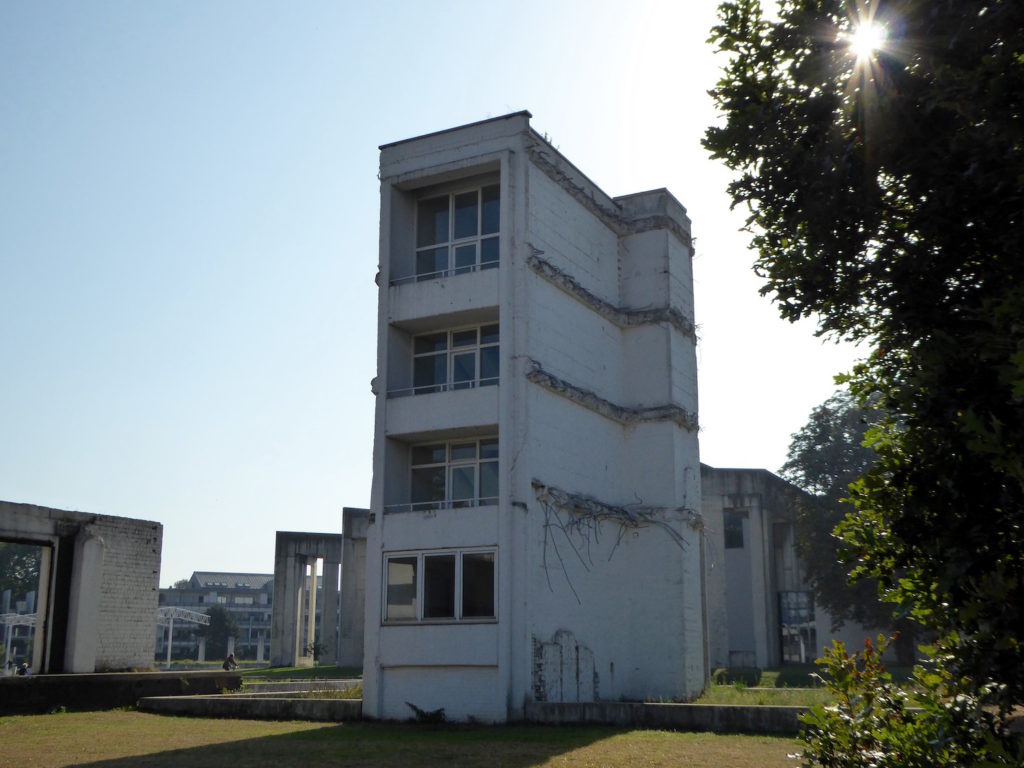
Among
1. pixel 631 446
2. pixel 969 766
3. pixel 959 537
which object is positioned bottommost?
pixel 969 766

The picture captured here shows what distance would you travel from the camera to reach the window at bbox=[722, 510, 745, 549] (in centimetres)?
5177

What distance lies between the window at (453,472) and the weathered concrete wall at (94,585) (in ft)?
35.5

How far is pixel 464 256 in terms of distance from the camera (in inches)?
982

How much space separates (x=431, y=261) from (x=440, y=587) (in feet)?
26.0

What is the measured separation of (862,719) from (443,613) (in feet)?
52.5

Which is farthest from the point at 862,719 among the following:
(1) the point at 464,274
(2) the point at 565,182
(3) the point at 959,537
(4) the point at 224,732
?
(2) the point at 565,182

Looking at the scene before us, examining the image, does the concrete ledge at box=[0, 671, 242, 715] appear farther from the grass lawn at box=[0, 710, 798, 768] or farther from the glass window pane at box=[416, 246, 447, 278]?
the glass window pane at box=[416, 246, 447, 278]

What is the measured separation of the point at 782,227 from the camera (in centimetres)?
826

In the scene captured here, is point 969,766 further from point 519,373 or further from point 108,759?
point 519,373

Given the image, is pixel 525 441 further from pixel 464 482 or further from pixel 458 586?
pixel 458 586

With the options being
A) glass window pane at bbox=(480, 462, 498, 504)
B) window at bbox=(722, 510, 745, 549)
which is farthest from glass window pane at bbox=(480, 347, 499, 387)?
window at bbox=(722, 510, 745, 549)

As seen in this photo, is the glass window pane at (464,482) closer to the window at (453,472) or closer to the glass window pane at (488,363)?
the window at (453,472)

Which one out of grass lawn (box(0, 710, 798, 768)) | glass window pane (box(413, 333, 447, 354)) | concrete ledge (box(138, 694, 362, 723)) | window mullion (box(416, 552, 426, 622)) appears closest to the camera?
grass lawn (box(0, 710, 798, 768))

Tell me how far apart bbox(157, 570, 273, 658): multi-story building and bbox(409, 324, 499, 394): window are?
9427 centimetres
